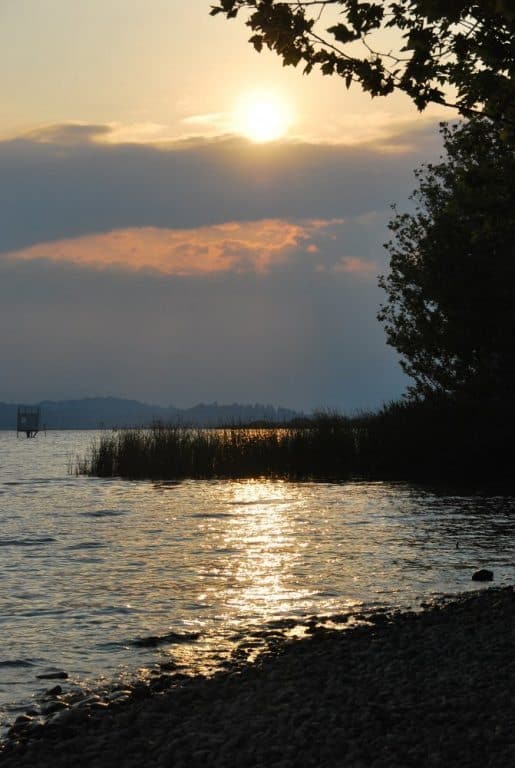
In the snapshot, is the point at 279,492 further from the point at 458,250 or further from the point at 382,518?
the point at 458,250

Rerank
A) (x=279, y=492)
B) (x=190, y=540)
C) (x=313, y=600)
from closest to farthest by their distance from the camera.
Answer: (x=313, y=600) → (x=190, y=540) → (x=279, y=492)

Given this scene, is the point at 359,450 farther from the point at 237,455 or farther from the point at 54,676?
the point at 54,676

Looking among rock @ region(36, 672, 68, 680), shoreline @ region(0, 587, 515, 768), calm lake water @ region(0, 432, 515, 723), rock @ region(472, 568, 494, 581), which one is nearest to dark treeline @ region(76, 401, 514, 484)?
calm lake water @ region(0, 432, 515, 723)

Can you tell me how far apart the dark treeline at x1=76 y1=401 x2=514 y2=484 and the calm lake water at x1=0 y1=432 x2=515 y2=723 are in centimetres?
588

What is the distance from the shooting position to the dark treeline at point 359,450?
36.2 m

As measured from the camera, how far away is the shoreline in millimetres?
6973

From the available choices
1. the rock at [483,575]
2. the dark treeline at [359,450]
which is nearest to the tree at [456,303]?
the dark treeline at [359,450]

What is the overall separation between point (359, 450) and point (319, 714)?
2980 cm

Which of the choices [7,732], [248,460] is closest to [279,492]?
[248,460]

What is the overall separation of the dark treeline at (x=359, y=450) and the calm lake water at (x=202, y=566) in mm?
5878

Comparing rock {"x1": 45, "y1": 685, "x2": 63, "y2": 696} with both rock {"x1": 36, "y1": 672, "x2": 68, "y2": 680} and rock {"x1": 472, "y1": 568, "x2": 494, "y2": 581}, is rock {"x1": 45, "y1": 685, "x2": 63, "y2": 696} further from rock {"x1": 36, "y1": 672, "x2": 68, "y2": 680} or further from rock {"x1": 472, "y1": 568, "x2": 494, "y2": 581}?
rock {"x1": 472, "y1": 568, "x2": 494, "y2": 581}

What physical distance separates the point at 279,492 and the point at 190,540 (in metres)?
11.1

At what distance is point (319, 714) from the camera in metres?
7.80

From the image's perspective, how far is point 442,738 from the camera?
713 centimetres
